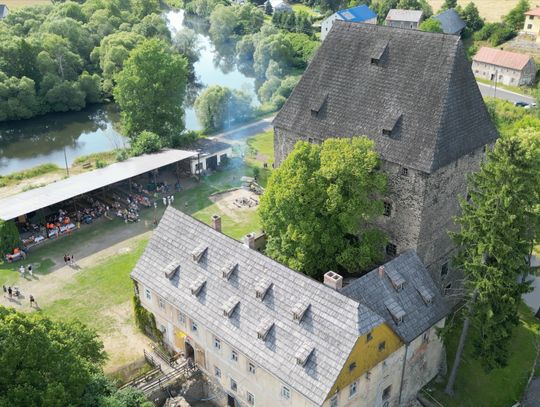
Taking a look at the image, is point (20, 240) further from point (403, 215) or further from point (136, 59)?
point (403, 215)

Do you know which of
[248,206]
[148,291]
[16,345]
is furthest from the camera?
[248,206]

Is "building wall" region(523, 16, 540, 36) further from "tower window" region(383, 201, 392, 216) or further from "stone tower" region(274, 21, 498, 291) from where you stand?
"tower window" region(383, 201, 392, 216)

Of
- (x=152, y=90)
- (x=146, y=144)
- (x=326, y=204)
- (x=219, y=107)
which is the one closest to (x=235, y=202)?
(x=146, y=144)

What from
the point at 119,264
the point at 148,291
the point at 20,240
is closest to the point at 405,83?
the point at 148,291

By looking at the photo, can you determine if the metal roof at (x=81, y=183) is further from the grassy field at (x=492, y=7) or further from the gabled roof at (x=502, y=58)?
the grassy field at (x=492, y=7)

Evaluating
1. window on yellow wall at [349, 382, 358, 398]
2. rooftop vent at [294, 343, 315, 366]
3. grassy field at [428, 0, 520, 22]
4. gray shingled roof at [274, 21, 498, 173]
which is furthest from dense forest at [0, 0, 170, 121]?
window on yellow wall at [349, 382, 358, 398]

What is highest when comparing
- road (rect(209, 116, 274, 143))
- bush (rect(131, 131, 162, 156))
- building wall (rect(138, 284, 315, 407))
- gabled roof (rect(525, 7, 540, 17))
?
gabled roof (rect(525, 7, 540, 17))

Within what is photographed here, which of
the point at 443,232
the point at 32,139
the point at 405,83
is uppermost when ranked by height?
the point at 405,83
